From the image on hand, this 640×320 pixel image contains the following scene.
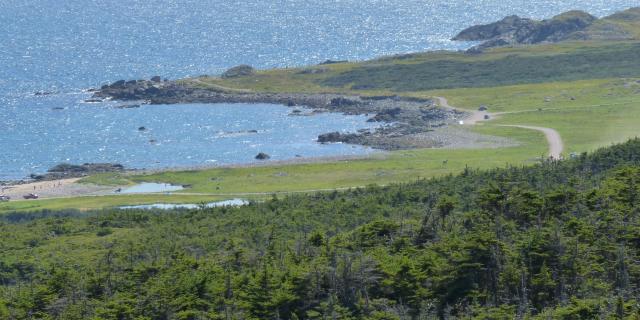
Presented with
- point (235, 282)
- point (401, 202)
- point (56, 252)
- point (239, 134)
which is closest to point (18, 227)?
point (56, 252)

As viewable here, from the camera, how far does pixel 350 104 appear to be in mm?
172750

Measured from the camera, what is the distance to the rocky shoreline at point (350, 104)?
146500 mm

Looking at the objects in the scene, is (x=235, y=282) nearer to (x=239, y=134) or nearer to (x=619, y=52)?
(x=239, y=134)

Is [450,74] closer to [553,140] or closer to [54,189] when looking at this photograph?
[553,140]

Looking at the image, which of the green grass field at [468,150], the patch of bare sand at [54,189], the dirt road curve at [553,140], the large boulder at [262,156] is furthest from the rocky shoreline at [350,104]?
the patch of bare sand at [54,189]

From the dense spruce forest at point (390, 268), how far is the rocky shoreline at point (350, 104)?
6166 centimetres

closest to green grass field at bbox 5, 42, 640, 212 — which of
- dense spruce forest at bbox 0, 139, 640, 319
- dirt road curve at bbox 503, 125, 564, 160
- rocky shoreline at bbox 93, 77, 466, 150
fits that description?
dirt road curve at bbox 503, 125, 564, 160

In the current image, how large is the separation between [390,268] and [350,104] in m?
115

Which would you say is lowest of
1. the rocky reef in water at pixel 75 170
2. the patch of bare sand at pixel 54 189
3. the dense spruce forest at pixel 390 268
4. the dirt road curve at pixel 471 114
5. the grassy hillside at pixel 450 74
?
the dense spruce forest at pixel 390 268

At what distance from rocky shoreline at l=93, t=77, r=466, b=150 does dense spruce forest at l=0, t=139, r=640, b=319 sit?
61664 millimetres

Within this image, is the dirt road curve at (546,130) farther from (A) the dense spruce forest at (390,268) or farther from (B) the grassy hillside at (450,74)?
(A) the dense spruce forest at (390,268)

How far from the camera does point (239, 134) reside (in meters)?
156

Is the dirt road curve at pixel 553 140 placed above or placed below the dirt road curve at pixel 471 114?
below

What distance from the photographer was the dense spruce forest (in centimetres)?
5656
